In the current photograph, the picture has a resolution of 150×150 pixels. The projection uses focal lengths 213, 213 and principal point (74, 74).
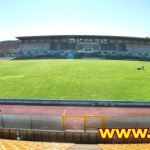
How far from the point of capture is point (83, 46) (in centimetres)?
8706

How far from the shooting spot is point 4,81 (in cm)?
3303

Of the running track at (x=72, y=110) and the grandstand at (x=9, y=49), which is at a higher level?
the grandstand at (x=9, y=49)

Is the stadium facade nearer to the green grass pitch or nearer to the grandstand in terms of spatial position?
the grandstand

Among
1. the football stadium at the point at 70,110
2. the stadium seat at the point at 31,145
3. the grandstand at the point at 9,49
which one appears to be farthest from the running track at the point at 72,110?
the grandstand at the point at 9,49

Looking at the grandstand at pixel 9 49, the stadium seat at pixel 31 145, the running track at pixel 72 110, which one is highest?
the grandstand at pixel 9 49

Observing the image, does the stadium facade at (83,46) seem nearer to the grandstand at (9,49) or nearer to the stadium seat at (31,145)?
the grandstand at (9,49)

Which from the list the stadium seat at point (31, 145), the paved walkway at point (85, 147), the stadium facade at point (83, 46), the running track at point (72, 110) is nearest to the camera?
the stadium seat at point (31, 145)

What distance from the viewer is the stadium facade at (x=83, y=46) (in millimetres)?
82562

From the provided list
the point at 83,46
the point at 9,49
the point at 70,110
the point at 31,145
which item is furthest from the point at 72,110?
the point at 9,49

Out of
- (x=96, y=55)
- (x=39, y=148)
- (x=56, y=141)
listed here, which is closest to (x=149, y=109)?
(x=56, y=141)

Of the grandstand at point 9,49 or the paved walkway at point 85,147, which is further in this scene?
the grandstand at point 9,49

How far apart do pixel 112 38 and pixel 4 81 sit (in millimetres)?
63631

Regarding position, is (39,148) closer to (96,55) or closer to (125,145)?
(125,145)

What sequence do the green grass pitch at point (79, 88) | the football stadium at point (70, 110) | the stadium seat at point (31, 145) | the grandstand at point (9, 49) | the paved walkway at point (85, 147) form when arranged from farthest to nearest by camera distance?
the grandstand at point (9, 49) < the green grass pitch at point (79, 88) < the football stadium at point (70, 110) < the paved walkway at point (85, 147) < the stadium seat at point (31, 145)
